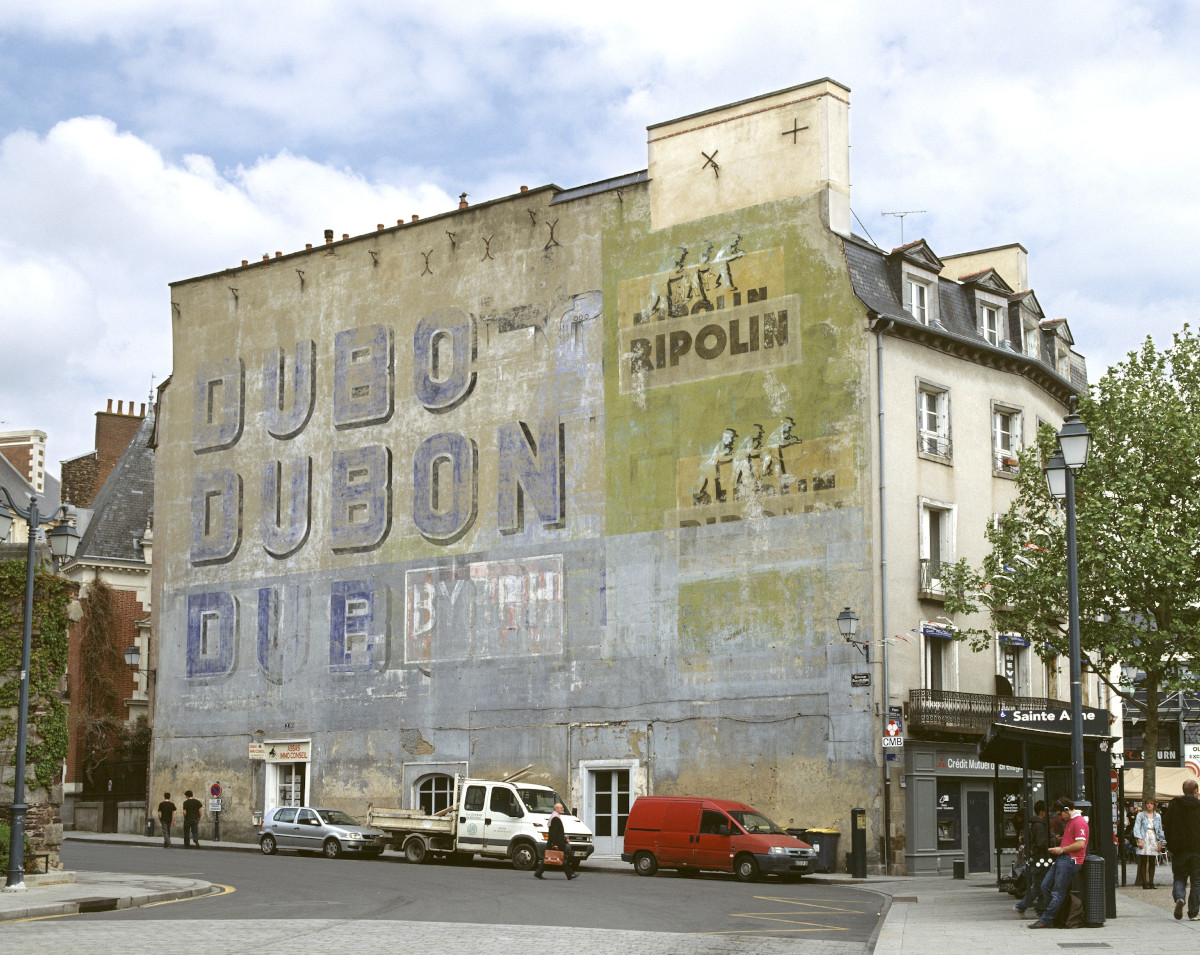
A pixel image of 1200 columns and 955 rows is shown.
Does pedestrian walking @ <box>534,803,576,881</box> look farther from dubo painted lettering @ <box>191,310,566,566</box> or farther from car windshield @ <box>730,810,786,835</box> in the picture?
dubo painted lettering @ <box>191,310,566,566</box>

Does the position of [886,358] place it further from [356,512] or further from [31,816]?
[31,816]

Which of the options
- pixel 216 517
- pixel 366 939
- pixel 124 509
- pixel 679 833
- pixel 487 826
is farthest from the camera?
pixel 124 509

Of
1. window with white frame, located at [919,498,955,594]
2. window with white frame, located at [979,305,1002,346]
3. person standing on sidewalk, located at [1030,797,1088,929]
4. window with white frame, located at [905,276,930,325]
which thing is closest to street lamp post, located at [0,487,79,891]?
person standing on sidewalk, located at [1030,797,1088,929]

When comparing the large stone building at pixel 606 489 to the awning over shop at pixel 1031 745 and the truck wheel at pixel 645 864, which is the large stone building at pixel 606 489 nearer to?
the truck wheel at pixel 645 864

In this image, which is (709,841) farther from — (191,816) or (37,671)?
(191,816)

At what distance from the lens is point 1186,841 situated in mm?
20922

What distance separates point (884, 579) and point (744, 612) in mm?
3932

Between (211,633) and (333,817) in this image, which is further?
(211,633)

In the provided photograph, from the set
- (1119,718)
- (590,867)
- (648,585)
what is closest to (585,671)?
(648,585)

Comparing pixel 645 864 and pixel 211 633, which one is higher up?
pixel 211 633

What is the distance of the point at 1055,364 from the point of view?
48.2 meters

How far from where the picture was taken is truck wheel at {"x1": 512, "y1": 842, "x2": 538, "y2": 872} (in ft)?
117

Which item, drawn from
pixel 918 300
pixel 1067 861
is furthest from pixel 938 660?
pixel 1067 861

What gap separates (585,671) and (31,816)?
1812 centimetres
